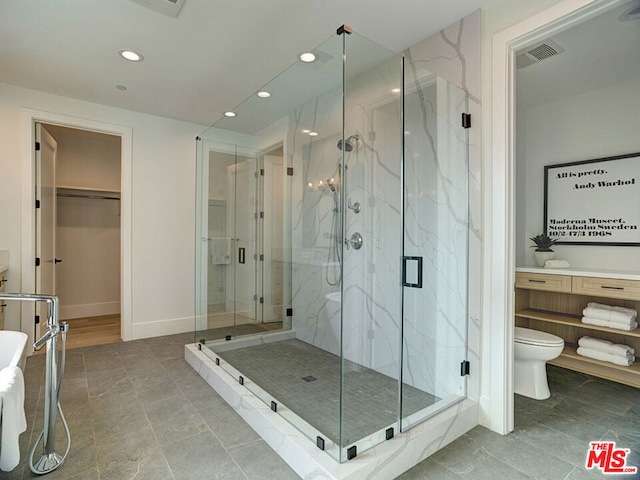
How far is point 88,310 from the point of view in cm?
512

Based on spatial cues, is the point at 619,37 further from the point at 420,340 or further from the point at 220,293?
the point at 220,293

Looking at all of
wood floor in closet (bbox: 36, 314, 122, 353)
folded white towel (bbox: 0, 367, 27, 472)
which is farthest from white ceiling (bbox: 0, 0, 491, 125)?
wood floor in closet (bbox: 36, 314, 122, 353)

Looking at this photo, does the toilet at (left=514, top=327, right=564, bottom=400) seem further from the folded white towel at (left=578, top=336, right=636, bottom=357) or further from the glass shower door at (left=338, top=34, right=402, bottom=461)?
the glass shower door at (left=338, top=34, right=402, bottom=461)

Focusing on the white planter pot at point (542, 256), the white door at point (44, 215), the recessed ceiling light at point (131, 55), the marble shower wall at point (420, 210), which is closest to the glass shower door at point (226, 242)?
the recessed ceiling light at point (131, 55)

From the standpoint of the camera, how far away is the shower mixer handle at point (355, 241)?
2.27 metres

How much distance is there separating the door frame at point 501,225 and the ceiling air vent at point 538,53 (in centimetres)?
55

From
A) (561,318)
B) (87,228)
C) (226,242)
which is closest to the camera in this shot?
(561,318)

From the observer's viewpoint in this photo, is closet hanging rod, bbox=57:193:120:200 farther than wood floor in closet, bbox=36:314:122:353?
Yes

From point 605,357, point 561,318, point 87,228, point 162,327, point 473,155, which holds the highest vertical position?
point 473,155

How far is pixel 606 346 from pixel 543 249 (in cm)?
96

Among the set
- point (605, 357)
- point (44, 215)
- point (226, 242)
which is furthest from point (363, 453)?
point (44, 215)

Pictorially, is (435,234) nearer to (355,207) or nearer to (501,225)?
(501,225)

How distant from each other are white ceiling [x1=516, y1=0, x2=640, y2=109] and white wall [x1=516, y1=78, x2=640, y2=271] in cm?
12

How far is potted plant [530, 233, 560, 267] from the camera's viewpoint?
3.29 meters
